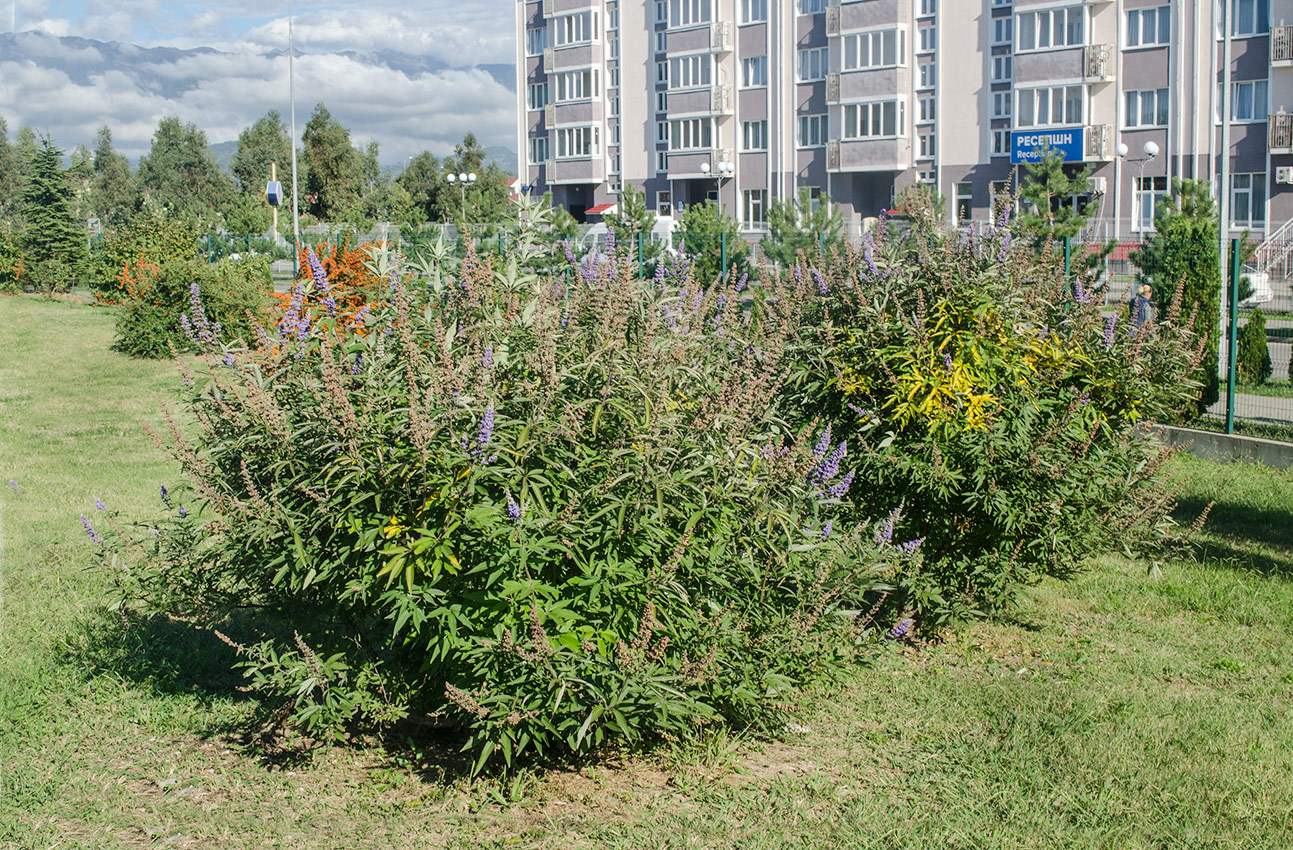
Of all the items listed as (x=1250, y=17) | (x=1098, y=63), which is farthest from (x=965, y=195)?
(x=1250, y=17)

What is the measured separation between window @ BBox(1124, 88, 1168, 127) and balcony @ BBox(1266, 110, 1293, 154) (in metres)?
3.59

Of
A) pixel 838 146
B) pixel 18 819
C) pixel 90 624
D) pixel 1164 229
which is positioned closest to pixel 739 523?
pixel 18 819

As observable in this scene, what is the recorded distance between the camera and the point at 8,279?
3462 centimetres

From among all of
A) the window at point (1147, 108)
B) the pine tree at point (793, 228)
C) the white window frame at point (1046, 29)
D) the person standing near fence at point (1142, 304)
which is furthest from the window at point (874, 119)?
the person standing near fence at point (1142, 304)

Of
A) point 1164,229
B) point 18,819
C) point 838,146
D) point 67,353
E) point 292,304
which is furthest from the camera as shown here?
point 838,146

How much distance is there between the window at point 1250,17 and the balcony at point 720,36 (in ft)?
69.6

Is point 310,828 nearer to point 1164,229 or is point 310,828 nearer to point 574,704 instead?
point 574,704

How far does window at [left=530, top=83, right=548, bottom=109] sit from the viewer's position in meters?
62.8

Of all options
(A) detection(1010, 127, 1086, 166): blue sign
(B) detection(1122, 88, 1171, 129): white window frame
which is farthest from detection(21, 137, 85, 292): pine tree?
(B) detection(1122, 88, 1171, 129): white window frame

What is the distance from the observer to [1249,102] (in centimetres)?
3875

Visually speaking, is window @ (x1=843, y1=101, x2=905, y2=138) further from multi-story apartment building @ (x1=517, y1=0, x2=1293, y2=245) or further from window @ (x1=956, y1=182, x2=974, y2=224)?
window @ (x1=956, y1=182, x2=974, y2=224)

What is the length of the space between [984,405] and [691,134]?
165 feet

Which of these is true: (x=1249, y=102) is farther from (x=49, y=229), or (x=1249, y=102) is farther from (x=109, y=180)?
(x=109, y=180)

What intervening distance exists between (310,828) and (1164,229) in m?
17.5
